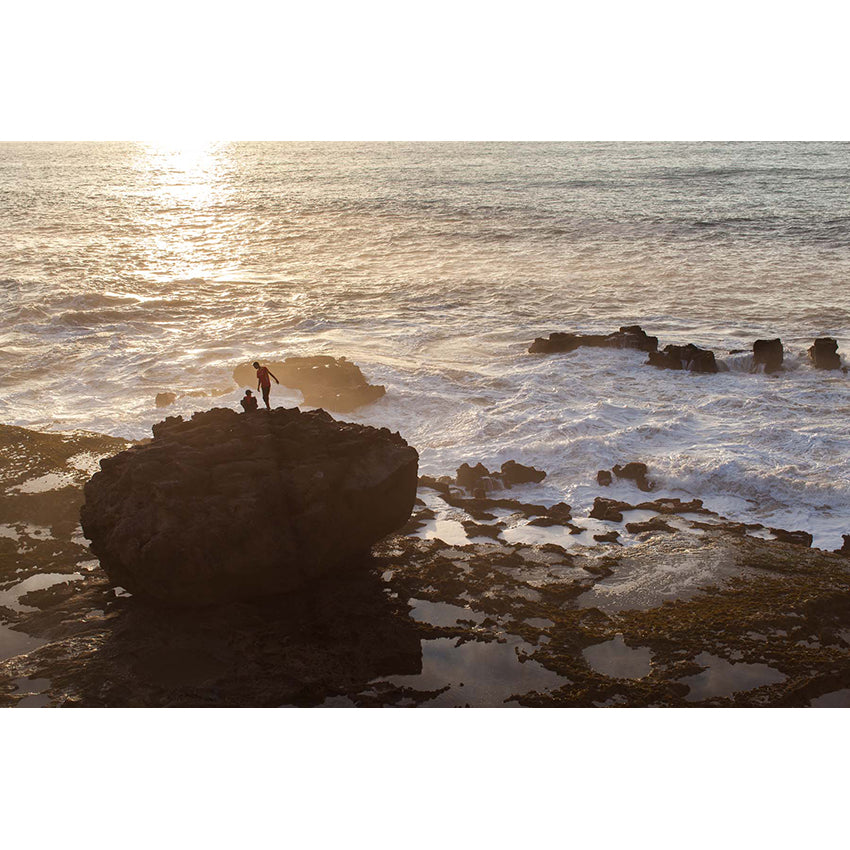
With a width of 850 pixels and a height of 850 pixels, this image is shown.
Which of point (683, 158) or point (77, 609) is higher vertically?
point (683, 158)

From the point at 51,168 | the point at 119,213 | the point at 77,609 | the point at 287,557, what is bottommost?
the point at 77,609

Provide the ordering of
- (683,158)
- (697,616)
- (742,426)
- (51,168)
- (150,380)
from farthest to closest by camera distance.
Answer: (51,168) → (683,158) → (150,380) → (742,426) → (697,616)

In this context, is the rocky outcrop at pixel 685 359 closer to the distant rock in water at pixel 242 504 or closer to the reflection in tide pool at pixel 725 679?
the distant rock in water at pixel 242 504

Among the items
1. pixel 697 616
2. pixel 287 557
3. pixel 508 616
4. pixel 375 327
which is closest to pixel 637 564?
pixel 697 616

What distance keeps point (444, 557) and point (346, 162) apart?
4391 inches

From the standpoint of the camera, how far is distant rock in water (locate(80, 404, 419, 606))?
1257 centimetres

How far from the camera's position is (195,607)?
12.7 m

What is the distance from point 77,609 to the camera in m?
12.8

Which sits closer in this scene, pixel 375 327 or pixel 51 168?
pixel 375 327

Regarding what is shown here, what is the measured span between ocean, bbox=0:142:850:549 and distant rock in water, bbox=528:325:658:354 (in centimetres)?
66

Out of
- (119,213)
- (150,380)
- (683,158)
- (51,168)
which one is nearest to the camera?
(150,380)

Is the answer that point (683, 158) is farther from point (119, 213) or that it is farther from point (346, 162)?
point (119, 213)

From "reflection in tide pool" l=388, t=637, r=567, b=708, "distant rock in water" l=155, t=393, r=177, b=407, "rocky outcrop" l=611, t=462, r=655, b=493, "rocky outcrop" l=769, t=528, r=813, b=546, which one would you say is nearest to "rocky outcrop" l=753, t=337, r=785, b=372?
"rocky outcrop" l=611, t=462, r=655, b=493

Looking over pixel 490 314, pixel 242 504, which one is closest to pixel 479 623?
pixel 242 504
